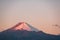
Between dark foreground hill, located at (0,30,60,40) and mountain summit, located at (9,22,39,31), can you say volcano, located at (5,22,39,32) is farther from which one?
dark foreground hill, located at (0,30,60,40)

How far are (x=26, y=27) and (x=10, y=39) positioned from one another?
11.9 inches

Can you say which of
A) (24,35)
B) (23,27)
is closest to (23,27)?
(23,27)

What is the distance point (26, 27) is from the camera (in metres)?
1.49

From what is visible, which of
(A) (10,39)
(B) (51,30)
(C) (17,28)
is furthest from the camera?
(B) (51,30)

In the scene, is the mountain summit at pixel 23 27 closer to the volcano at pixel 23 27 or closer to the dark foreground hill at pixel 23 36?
the volcano at pixel 23 27

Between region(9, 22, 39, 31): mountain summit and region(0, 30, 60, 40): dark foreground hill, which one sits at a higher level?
region(9, 22, 39, 31): mountain summit

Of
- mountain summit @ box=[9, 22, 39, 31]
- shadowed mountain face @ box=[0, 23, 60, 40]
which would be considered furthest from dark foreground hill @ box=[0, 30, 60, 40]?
mountain summit @ box=[9, 22, 39, 31]

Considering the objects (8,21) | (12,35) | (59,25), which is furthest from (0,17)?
(59,25)

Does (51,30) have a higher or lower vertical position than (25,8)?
lower

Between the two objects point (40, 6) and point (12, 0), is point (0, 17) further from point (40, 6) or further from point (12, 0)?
point (40, 6)

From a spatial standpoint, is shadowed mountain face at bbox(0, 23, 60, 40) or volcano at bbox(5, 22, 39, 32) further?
volcano at bbox(5, 22, 39, 32)

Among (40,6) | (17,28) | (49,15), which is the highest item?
(40,6)

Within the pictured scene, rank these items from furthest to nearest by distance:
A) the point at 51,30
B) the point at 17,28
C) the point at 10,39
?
the point at 51,30 < the point at 17,28 < the point at 10,39

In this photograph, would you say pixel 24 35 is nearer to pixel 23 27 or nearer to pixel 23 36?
pixel 23 36
